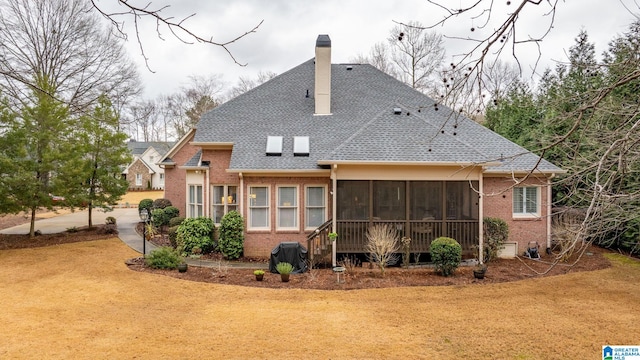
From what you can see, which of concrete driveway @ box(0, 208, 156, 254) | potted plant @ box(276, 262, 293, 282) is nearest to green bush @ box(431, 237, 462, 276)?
potted plant @ box(276, 262, 293, 282)

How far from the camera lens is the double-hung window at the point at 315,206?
1339 cm

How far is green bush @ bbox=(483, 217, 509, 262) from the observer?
12.8 m

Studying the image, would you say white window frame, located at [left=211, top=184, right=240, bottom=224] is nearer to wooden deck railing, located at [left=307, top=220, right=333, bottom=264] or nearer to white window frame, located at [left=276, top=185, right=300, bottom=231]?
white window frame, located at [left=276, top=185, right=300, bottom=231]

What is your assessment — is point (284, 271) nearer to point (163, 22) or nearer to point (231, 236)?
point (231, 236)

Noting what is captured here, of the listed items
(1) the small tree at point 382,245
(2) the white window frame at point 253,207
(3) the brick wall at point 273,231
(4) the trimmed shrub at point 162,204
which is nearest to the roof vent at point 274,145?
(3) the brick wall at point 273,231

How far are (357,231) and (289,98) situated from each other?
7.78 metres

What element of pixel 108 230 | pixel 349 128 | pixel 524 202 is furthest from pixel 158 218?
pixel 524 202

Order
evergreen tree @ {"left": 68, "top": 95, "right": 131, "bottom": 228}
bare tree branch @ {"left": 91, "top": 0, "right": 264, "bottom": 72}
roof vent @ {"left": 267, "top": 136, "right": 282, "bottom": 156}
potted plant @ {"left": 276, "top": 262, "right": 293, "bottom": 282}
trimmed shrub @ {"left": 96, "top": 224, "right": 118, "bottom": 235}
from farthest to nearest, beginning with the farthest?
1. trimmed shrub @ {"left": 96, "top": 224, "right": 118, "bottom": 235}
2. evergreen tree @ {"left": 68, "top": 95, "right": 131, "bottom": 228}
3. roof vent @ {"left": 267, "top": 136, "right": 282, "bottom": 156}
4. potted plant @ {"left": 276, "top": 262, "right": 293, "bottom": 282}
5. bare tree branch @ {"left": 91, "top": 0, "right": 264, "bottom": 72}

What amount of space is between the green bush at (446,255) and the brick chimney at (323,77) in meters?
7.64

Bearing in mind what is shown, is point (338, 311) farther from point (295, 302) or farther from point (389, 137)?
point (389, 137)

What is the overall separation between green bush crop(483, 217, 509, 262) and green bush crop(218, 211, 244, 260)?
890 cm

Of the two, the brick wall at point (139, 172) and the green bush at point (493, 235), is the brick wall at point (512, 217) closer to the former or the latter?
the green bush at point (493, 235)

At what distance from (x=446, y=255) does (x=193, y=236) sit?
29.8 ft

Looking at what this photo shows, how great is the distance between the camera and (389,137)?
12672 millimetres
